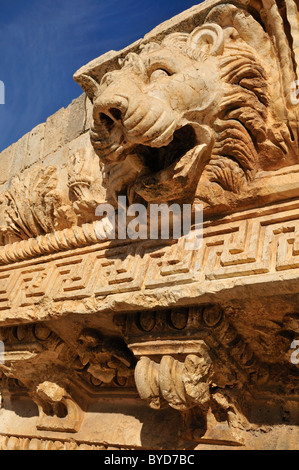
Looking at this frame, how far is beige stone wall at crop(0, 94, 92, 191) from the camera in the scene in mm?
3379

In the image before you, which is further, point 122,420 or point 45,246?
point 45,246

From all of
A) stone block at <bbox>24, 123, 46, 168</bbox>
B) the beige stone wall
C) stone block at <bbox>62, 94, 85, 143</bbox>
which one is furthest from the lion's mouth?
stone block at <bbox>24, 123, 46, 168</bbox>

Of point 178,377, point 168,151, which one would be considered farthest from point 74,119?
point 178,377

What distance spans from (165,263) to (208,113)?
71cm

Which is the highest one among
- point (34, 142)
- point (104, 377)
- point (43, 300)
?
point (34, 142)

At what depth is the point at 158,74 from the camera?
211 centimetres

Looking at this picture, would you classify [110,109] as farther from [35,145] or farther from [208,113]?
[35,145]

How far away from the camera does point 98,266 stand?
2.57m

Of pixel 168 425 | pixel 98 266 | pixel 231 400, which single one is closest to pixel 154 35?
pixel 98 266

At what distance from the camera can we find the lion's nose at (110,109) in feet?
6.40

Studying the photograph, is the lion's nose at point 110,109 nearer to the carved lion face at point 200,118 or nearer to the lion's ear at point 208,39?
the carved lion face at point 200,118

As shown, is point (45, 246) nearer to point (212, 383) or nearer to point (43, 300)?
point (43, 300)

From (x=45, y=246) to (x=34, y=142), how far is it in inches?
51.3

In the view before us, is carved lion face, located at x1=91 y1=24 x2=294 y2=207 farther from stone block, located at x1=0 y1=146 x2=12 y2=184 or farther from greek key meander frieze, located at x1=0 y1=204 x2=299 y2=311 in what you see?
stone block, located at x1=0 y1=146 x2=12 y2=184
